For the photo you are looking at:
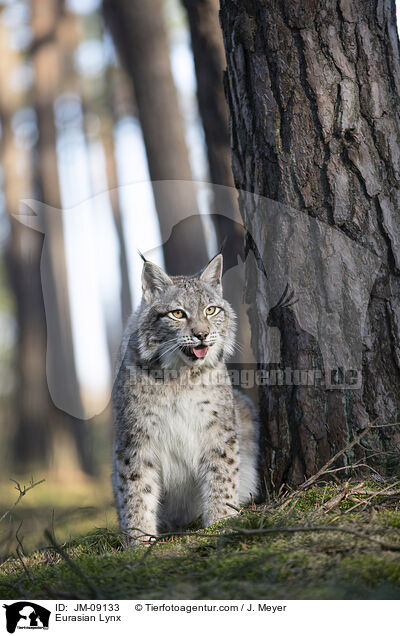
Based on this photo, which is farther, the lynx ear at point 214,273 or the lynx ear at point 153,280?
the lynx ear at point 214,273

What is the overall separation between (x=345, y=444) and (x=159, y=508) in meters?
1.67

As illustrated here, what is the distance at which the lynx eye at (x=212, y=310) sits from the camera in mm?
4121

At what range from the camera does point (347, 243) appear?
3.47 m

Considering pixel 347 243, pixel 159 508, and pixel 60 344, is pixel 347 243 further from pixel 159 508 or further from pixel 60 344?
pixel 60 344

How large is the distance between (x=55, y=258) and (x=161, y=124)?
389cm

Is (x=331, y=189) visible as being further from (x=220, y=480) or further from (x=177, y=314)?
(x=220, y=480)

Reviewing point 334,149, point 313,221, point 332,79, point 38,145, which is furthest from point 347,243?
point 38,145

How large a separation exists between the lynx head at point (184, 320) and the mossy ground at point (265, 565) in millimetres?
1377

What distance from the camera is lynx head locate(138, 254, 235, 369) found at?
3.89 metres

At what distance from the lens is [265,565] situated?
2.09 metres

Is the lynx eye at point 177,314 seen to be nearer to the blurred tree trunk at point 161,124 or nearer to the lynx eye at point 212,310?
the lynx eye at point 212,310
